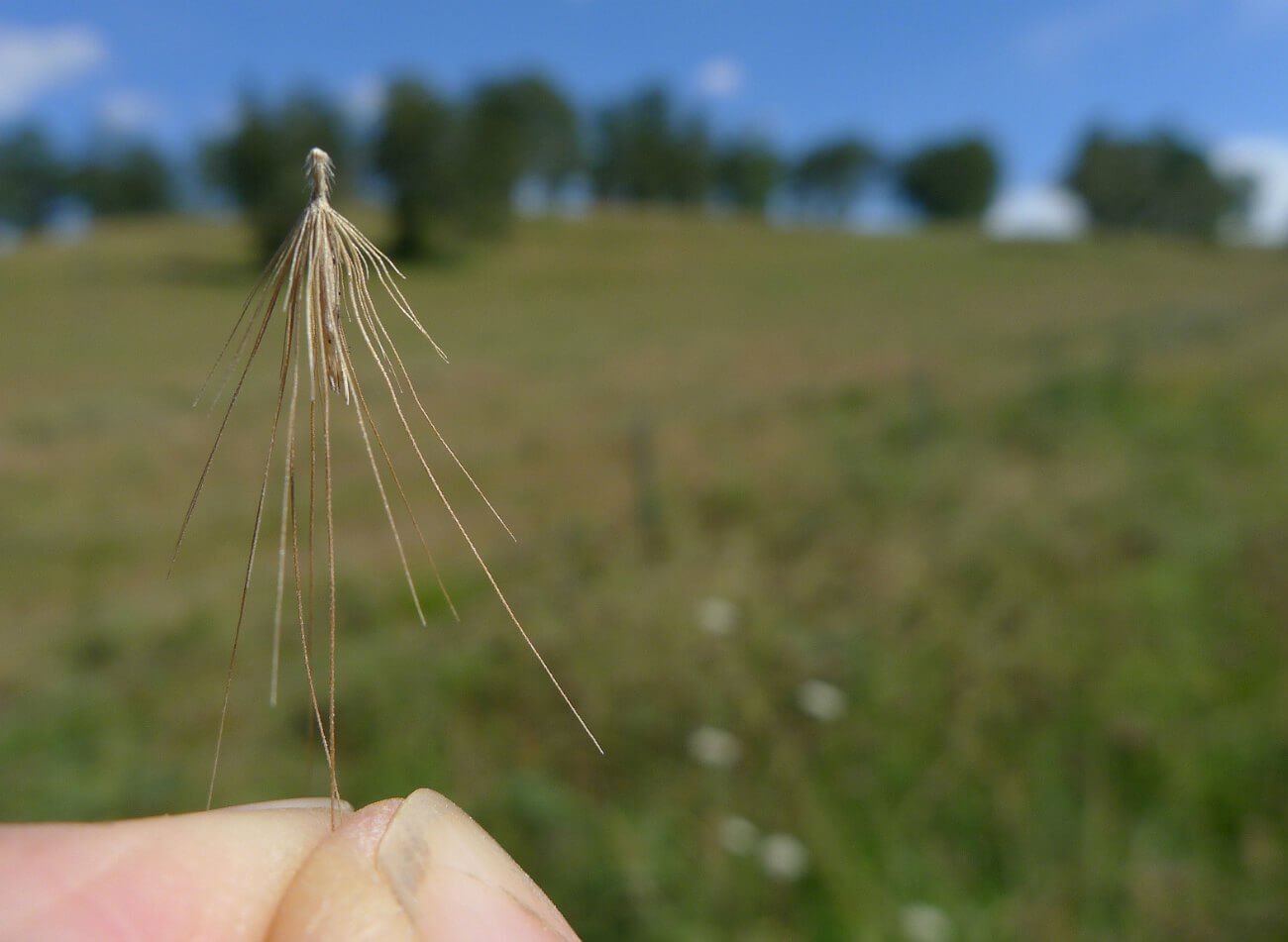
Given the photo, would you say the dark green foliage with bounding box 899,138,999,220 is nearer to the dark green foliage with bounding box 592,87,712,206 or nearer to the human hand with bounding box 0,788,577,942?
the dark green foliage with bounding box 592,87,712,206

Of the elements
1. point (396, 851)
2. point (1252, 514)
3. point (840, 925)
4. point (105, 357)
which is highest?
point (396, 851)

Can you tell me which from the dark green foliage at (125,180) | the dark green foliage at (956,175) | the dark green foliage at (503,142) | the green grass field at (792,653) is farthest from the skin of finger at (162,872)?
the dark green foliage at (956,175)

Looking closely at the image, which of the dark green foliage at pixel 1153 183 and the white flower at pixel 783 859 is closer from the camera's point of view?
the white flower at pixel 783 859

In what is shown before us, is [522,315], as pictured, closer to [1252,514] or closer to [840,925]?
[1252,514]

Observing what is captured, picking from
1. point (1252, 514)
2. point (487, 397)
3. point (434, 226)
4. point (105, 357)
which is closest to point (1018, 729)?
point (1252, 514)

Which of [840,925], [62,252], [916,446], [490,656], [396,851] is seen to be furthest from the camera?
[62,252]

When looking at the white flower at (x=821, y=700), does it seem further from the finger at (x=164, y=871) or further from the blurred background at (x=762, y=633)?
the finger at (x=164, y=871)
